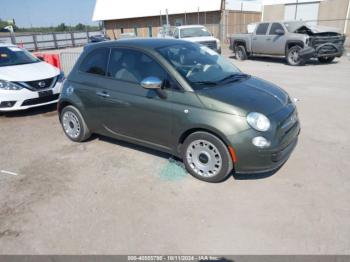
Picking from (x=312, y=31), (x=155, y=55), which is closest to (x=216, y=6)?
(x=312, y=31)

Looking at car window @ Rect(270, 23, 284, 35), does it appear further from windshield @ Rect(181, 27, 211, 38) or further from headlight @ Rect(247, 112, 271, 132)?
headlight @ Rect(247, 112, 271, 132)

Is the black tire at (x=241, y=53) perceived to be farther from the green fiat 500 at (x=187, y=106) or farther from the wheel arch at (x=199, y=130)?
the wheel arch at (x=199, y=130)

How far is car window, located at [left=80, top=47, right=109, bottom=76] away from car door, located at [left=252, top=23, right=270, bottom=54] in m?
11.7

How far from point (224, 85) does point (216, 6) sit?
27.3m

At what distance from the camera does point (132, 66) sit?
430 cm

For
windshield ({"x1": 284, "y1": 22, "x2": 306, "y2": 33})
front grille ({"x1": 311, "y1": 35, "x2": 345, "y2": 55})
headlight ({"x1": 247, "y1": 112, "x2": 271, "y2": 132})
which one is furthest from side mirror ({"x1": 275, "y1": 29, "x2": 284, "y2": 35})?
headlight ({"x1": 247, "y1": 112, "x2": 271, "y2": 132})

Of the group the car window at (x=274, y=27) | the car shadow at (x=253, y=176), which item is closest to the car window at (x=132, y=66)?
the car shadow at (x=253, y=176)

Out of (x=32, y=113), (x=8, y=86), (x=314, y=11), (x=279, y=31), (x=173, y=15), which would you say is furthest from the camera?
(x=173, y=15)

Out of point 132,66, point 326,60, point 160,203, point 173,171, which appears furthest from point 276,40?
point 160,203

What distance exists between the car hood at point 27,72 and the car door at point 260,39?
10610 mm

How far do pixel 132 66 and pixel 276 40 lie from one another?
37.7 feet

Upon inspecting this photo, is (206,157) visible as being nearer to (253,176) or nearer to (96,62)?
(253,176)

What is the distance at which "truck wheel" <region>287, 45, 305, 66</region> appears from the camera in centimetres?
1297

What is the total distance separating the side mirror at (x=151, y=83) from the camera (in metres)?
3.79
